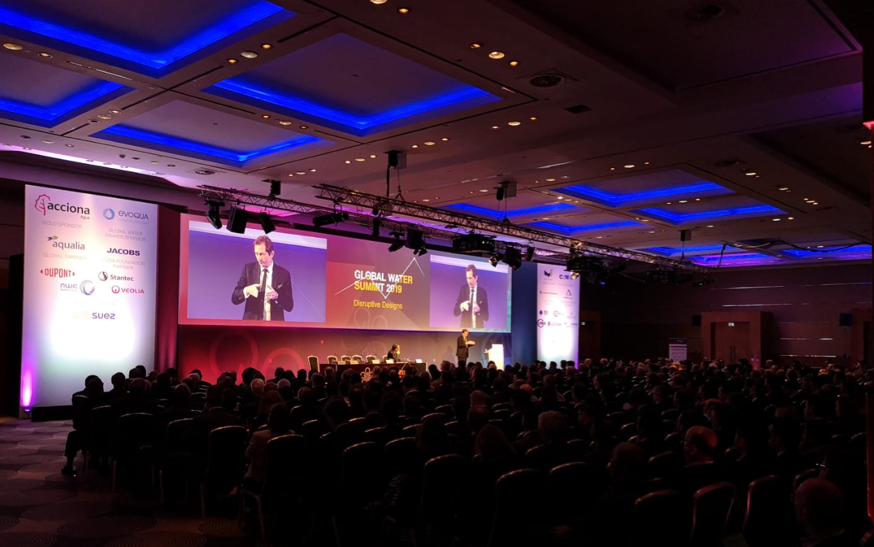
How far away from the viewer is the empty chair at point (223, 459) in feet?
19.5

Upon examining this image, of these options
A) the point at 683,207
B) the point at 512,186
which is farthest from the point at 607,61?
the point at 683,207

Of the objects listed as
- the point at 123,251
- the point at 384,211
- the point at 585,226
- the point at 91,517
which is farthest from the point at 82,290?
the point at 585,226

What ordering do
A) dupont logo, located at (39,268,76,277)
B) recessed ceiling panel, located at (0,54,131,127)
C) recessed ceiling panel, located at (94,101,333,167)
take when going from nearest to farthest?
recessed ceiling panel, located at (0,54,131,127) < recessed ceiling panel, located at (94,101,333,167) < dupont logo, located at (39,268,76,277)

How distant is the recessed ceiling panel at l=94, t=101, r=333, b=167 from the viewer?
956cm

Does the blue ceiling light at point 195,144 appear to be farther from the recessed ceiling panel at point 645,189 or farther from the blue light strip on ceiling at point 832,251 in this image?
the blue light strip on ceiling at point 832,251

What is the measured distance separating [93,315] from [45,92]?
Result: 18.1ft

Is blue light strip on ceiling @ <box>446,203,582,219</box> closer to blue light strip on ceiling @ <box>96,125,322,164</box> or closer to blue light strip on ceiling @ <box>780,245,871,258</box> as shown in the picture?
blue light strip on ceiling @ <box>96,125,322,164</box>

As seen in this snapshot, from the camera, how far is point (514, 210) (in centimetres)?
1633

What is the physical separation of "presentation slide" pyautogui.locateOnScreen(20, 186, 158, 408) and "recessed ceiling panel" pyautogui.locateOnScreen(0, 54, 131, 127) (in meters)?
3.21

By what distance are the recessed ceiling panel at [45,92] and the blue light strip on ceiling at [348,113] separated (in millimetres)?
1394

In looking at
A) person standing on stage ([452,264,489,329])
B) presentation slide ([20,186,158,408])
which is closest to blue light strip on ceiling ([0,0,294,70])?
presentation slide ([20,186,158,408])

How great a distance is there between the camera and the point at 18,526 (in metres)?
5.76

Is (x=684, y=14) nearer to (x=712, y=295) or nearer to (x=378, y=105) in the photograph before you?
(x=378, y=105)

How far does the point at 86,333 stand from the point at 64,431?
236 centimetres
